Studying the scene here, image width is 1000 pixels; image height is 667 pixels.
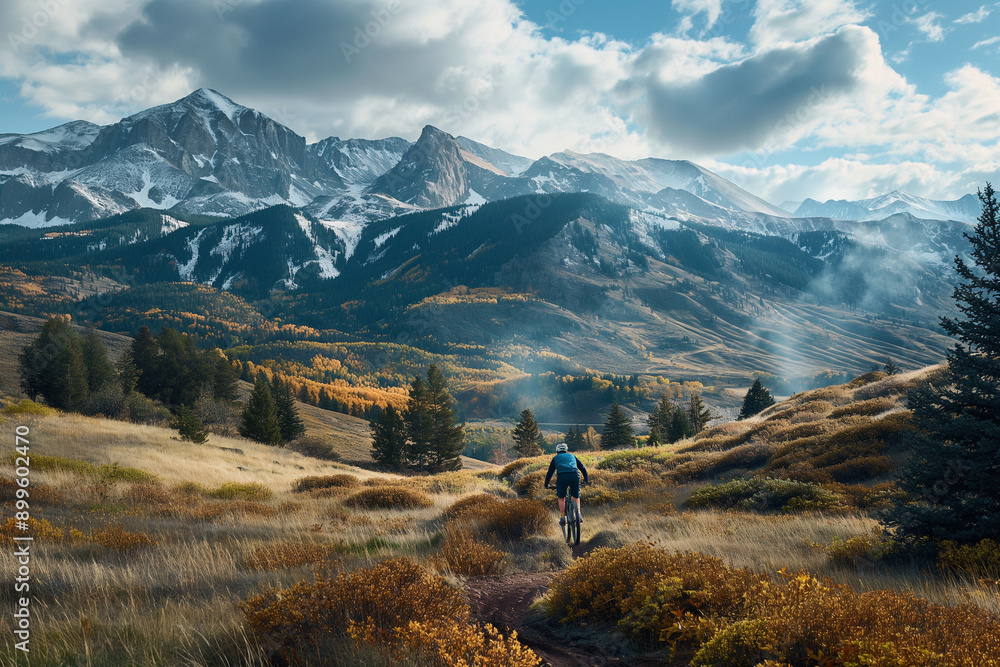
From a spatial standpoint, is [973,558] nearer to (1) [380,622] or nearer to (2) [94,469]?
(1) [380,622]

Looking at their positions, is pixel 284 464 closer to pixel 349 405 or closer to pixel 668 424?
pixel 668 424

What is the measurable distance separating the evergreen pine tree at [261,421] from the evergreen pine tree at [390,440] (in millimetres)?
11214

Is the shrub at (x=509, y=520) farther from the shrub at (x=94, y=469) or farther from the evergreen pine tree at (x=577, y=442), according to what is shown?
the evergreen pine tree at (x=577, y=442)

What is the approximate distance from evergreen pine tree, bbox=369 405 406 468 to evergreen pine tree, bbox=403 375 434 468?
822 millimetres

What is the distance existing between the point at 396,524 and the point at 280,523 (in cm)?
300

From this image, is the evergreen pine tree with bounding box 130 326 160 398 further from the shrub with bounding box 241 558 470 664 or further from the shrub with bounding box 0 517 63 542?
the shrub with bounding box 241 558 470 664

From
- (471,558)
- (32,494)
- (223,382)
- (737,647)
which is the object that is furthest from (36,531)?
(223,382)

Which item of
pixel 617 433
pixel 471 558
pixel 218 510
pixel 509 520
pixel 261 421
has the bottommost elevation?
pixel 617 433

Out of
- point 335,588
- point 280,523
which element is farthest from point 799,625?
point 280,523

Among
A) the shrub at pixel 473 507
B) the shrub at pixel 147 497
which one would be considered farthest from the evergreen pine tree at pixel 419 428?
the shrub at pixel 473 507

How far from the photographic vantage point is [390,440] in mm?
59625

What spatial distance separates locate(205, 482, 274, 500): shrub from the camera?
20087 millimetres

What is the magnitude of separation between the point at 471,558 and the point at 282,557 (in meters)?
3.27

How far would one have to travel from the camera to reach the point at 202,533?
37.2ft
